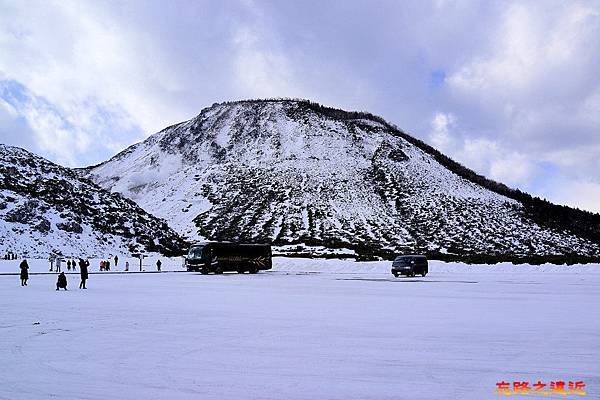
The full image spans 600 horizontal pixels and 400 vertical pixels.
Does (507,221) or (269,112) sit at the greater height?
(269,112)

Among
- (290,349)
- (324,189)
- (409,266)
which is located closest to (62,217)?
(409,266)

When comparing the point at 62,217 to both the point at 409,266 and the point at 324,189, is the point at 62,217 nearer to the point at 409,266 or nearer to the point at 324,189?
the point at 409,266

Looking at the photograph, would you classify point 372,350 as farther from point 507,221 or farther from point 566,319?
point 507,221

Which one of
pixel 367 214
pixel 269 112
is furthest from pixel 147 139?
pixel 367 214

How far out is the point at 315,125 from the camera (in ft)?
499

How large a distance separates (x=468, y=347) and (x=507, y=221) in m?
104

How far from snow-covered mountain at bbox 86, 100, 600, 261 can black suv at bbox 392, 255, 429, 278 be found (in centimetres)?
3220

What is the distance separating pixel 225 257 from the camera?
163 feet

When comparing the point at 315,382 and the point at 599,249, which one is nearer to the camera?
the point at 315,382

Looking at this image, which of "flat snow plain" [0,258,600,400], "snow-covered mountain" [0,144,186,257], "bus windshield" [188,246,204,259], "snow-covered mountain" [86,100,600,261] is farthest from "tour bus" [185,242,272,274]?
"snow-covered mountain" [86,100,600,261]

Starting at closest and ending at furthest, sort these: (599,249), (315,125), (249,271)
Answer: (249,271) → (599,249) → (315,125)

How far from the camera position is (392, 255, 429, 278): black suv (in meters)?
42.3

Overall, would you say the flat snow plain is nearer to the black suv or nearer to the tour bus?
the black suv

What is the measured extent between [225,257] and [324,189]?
7253 centimetres
